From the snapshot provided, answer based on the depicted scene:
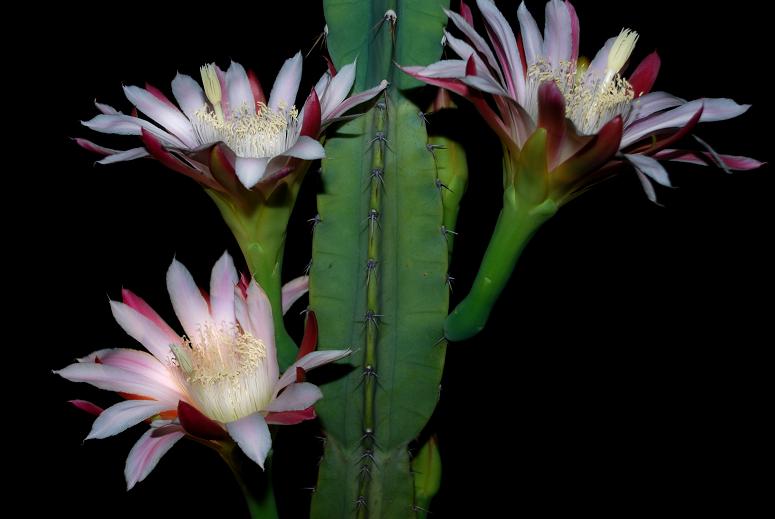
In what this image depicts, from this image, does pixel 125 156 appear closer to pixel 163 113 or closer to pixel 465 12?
pixel 163 113

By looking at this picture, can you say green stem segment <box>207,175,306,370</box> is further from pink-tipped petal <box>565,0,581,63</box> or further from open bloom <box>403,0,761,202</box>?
pink-tipped petal <box>565,0,581,63</box>

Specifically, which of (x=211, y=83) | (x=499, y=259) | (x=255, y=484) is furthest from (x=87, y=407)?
(x=499, y=259)

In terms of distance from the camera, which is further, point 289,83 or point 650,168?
point 289,83

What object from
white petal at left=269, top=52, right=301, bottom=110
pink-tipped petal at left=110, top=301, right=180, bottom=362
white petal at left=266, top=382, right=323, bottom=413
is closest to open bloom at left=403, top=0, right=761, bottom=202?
white petal at left=269, top=52, right=301, bottom=110

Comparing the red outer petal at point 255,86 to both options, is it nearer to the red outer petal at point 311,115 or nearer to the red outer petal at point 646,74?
the red outer petal at point 311,115

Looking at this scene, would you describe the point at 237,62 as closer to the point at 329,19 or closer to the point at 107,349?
the point at 329,19

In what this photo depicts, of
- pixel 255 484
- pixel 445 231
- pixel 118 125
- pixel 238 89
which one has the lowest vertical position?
pixel 255 484

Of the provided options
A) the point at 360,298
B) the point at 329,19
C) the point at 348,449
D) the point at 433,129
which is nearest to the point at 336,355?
the point at 360,298
